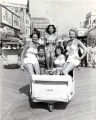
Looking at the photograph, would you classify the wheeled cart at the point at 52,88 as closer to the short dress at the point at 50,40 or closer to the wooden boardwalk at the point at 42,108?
the wooden boardwalk at the point at 42,108

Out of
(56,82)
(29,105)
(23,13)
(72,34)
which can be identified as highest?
(23,13)

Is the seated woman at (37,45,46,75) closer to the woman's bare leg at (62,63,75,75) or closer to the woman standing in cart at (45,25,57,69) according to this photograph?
the woman standing in cart at (45,25,57,69)

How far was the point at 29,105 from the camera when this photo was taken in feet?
18.7

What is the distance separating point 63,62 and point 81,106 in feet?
3.36

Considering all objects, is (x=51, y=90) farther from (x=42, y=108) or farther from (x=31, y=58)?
(x=31, y=58)

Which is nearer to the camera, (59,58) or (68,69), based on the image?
(68,69)

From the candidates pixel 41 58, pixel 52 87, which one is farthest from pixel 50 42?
pixel 52 87

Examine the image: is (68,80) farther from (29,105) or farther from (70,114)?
(29,105)

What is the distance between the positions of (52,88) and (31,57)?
1110 mm

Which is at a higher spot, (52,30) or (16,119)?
(52,30)

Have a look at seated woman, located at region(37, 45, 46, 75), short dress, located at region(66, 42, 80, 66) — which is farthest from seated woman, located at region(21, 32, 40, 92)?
short dress, located at region(66, 42, 80, 66)

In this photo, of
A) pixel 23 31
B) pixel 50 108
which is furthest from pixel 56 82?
pixel 23 31

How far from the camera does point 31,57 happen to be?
230 inches

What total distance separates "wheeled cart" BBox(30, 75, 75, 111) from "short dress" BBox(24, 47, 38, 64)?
2.70 feet
